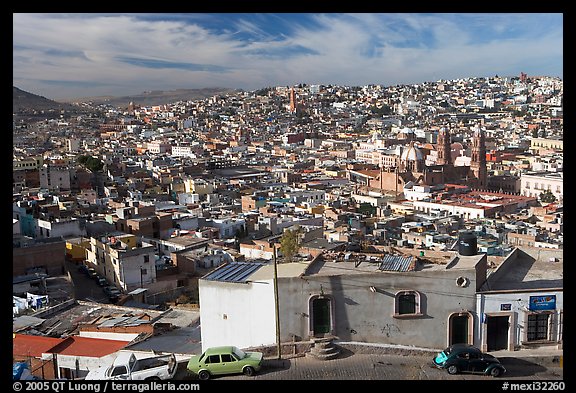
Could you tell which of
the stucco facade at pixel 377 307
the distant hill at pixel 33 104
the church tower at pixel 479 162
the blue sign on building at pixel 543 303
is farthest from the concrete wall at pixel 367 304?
the distant hill at pixel 33 104

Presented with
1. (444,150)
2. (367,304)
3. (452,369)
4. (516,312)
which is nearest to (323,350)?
(367,304)

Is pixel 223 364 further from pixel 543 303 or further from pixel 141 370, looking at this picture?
pixel 543 303

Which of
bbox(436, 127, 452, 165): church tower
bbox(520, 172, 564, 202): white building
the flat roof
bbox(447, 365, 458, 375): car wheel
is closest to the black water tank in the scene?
the flat roof

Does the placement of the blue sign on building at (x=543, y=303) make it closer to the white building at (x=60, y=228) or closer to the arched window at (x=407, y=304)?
the arched window at (x=407, y=304)

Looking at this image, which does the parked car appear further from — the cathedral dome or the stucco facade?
the cathedral dome

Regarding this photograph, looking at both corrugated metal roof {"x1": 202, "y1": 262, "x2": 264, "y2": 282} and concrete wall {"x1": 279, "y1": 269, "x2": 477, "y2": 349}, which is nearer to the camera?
concrete wall {"x1": 279, "y1": 269, "x2": 477, "y2": 349}

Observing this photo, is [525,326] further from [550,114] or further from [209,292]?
[550,114]
